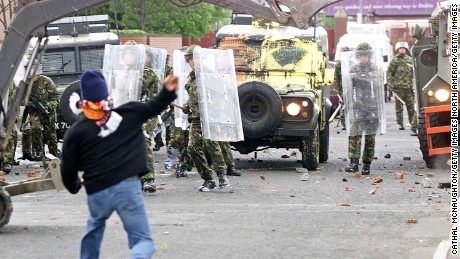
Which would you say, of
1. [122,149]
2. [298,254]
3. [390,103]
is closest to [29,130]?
[298,254]

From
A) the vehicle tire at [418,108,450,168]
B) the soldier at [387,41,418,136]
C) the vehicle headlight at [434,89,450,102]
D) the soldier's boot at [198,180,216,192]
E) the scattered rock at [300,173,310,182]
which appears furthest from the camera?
the soldier at [387,41,418,136]

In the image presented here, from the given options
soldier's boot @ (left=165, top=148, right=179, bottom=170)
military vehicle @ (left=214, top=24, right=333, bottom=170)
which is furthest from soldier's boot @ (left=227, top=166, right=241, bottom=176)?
soldier's boot @ (left=165, top=148, right=179, bottom=170)

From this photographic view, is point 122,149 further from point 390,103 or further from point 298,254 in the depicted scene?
point 390,103

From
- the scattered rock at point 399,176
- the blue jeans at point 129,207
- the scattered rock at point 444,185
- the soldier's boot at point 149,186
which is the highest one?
the blue jeans at point 129,207

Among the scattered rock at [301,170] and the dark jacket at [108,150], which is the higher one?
the dark jacket at [108,150]

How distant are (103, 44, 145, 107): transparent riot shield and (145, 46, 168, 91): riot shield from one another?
1.26 feet

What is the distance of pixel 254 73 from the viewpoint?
62.1 feet

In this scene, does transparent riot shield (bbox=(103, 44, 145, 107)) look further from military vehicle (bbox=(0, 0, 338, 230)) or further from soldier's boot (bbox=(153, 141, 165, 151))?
soldier's boot (bbox=(153, 141, 165, 151))

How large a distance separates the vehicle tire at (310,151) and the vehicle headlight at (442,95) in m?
1.98

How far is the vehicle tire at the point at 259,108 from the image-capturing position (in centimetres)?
1750

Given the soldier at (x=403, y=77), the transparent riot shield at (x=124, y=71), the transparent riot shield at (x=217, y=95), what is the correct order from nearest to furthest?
the transparent riot shield at (x=124, y=71) < the transparent riot shield at (x=217, y=95) < the soldier at (x=403, y=77)

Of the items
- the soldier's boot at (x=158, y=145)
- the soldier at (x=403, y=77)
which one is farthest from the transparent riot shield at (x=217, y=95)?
the soldier at (x=403, y=77)

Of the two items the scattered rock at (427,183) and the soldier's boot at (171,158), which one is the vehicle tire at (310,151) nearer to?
the soldier's boot at (171,158)

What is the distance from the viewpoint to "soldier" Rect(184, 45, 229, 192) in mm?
15352
